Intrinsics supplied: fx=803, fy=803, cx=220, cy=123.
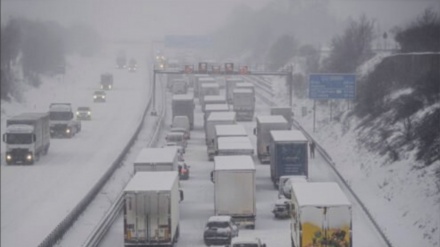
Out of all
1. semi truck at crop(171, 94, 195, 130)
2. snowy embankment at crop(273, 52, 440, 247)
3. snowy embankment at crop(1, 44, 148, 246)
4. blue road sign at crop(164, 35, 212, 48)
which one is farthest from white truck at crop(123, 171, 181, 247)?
blue road sign at crop(164, 35, 212, 48)

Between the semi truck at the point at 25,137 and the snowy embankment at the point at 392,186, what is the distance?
14704 millimetres

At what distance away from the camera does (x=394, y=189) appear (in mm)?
31328

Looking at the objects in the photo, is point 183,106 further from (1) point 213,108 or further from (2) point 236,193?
(2) point 236,193

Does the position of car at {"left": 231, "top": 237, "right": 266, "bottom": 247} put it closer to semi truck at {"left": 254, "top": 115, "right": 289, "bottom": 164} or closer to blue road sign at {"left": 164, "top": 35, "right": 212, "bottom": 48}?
semi truck at {"left": 254, "top": 115, "right": 289, "bottom": 164}

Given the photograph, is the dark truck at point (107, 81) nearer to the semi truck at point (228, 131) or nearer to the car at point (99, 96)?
the car at point (99, 96)

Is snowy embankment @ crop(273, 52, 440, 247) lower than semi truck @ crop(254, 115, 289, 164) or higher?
lower

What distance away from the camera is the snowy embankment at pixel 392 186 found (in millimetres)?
25227

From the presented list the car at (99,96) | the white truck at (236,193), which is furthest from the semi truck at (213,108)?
the white truck at (236,193)

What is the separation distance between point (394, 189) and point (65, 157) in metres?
18.1

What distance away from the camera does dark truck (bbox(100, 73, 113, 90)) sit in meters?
64.8

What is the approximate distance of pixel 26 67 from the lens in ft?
127

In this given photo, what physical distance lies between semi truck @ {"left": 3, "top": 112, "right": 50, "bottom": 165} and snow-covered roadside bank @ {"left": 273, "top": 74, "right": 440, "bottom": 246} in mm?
14704

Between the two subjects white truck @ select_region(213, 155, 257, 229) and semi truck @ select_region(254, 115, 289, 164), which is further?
semi truck @ select_region(254, 115, 289, 164)

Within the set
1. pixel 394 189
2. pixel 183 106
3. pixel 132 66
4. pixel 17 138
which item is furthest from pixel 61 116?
pixel 132 66
